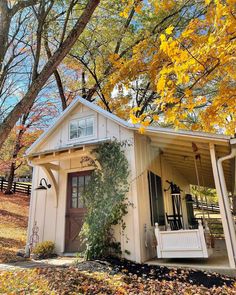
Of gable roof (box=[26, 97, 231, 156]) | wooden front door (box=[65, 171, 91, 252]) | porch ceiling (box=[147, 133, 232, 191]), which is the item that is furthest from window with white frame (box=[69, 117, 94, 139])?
porch ceiling (box=[147, 133, 232, 191])

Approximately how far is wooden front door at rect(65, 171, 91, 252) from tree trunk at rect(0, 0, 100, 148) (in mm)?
3407

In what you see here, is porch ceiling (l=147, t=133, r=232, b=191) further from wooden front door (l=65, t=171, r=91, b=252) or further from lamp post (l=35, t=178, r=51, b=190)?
lamp post (l=35, t=178, r=51, b=190)

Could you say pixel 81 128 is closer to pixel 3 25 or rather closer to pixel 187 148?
pixel 187 148

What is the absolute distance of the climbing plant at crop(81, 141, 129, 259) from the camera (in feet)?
19.3

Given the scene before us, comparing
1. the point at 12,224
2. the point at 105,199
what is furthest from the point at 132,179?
the point at 12,224

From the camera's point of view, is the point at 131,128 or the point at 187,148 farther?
the point at 187,148

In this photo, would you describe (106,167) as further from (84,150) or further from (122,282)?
(122,282)

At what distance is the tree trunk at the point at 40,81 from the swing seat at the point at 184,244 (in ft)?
13.2

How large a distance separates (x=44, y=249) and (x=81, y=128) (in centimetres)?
378

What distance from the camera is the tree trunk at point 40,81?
3.99 metres

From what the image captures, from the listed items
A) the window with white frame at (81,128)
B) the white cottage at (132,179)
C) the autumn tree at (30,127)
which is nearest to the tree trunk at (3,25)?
the white cottage at (132,179)

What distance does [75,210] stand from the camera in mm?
7121

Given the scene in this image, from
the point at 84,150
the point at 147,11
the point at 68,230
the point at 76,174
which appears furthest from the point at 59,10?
the point at 68,230

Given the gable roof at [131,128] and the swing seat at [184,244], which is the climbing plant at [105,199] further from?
the swing seat at [184,244]
